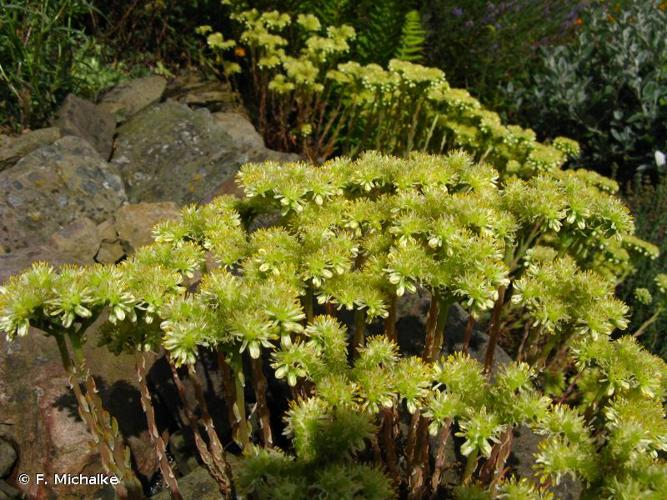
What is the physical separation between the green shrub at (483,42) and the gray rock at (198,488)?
5.54 metres

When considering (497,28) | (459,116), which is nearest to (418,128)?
(459,116)

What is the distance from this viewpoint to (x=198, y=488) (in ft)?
8.06

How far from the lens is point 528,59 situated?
7.07 metres

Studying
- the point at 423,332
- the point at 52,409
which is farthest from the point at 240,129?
the point at 52,409

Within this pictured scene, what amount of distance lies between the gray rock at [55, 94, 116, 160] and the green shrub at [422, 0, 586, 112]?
4043 mm

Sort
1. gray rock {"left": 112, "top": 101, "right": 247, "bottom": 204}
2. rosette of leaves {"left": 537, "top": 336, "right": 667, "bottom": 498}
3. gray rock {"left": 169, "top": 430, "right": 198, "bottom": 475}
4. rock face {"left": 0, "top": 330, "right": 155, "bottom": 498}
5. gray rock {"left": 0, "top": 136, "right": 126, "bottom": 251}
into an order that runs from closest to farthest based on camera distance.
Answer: rosette of leaves {"left": 537, "top": 336, "right": 667, "bottom": 498}
rock face {"left": 0, "top": 330, "right": 155, "bottom": 498}
gray rock {"left": 169, "top": 430, "right": 198, "bottom": 475}
gray rock {"left": 0, "top": 136, "right": 126, "bottom": 251}
gray rock {"left": 112, "top": 101, "right": 247, "bottom": 204}

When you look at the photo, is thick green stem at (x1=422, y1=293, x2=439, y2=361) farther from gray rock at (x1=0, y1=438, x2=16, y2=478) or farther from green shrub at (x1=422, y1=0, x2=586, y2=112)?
green shrub at (x1=422, y1=0, x2=586, y2=112)

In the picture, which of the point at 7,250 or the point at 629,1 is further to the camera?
the point at 629,1

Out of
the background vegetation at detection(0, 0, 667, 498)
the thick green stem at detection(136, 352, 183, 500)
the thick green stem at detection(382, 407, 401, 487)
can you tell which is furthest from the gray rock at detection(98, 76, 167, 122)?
the thick green stem at detection(382, 407, 401, 487)

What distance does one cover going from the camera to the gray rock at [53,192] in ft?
13.1

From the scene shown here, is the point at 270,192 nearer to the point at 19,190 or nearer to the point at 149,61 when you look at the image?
the point at 19,190

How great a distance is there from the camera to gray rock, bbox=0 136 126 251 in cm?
400

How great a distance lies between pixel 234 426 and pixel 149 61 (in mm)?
6507

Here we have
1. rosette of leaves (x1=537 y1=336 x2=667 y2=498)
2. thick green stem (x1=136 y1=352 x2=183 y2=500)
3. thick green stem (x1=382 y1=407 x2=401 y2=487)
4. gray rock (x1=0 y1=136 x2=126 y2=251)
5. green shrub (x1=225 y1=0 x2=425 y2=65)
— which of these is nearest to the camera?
rosette of leaves (x1=537 y1=336 x2=667 y2=498)
